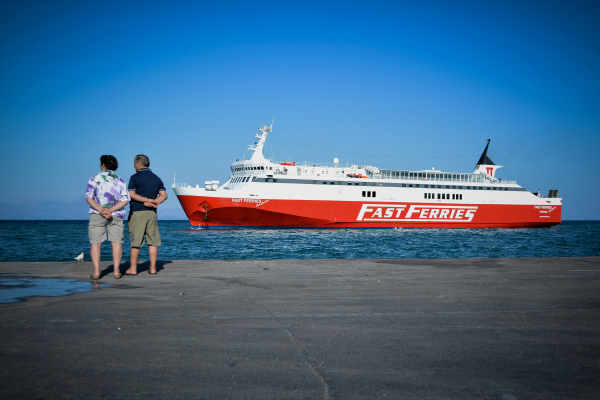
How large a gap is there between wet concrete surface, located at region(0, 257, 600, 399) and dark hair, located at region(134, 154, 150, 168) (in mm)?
1695

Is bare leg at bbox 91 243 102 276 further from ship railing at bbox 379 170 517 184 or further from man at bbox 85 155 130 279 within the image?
ship railing at bbox 379 170 517 184

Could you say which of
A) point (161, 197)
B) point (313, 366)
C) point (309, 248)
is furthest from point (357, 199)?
point (313, 366)

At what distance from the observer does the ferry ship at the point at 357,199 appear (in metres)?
32.7

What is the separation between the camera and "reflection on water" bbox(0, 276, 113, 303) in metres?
3.57

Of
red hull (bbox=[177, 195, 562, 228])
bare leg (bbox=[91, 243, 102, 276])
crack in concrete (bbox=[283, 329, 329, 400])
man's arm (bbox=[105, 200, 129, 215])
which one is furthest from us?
red hull (bbox=[177, 195, 562, 228])

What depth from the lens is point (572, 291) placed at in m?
4.15

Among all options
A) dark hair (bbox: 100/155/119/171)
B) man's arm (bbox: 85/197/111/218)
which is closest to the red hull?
dark hair (bbox: 100/155/119/171)

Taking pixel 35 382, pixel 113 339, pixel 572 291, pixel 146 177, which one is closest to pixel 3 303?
pixel 113 339

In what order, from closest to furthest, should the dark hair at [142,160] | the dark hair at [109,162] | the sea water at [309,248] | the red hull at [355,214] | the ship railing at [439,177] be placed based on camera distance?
the dark hair at [109,162], the dark hair at [142,160], the sea water at [309,248], the red hull at [355,214], the ship railing at [439,177]

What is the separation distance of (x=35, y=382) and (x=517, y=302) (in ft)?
12.4

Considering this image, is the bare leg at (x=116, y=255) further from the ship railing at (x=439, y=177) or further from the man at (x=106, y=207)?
the ship railing at (x=439, y=177)

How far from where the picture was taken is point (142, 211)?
17.0ft

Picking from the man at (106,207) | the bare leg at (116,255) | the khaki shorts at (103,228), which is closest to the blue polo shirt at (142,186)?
the man at (106,207)

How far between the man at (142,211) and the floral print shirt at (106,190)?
0.87ft
